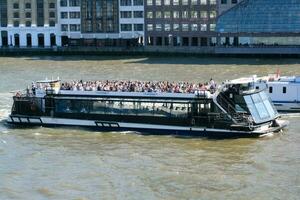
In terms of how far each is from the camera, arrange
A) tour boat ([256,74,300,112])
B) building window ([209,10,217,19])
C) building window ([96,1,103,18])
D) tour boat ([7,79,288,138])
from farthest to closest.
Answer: building window ([96,1,103,18])
building window ([209,10,217,19])
tour boat ([256,74,300,112])
tour boat ([7,79,288,138])

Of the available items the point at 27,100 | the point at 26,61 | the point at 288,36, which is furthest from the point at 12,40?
the point at 27,100

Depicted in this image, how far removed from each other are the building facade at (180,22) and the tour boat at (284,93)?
2306 inches

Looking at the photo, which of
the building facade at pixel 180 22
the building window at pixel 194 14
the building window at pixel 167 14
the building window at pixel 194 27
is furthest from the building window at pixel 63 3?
the building window at pixel 194 27

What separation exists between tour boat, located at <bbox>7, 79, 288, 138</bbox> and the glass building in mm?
60171

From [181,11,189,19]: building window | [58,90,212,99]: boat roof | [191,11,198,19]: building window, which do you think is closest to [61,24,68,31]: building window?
[181,11,189,19]: building window

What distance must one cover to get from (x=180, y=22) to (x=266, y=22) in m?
13.5

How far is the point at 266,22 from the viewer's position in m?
92.5

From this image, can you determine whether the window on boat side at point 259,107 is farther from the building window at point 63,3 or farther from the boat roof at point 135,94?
the building window at point 63,3

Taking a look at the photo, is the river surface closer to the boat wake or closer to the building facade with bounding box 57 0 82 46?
the boat wake

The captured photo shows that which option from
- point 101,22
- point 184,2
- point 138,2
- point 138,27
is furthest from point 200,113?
point 101,22

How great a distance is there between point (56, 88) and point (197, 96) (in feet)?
24.3

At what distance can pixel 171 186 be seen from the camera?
917 inches

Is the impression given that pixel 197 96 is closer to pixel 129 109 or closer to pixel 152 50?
pixel 129 109

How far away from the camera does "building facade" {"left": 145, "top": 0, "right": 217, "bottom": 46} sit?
3903 inches
